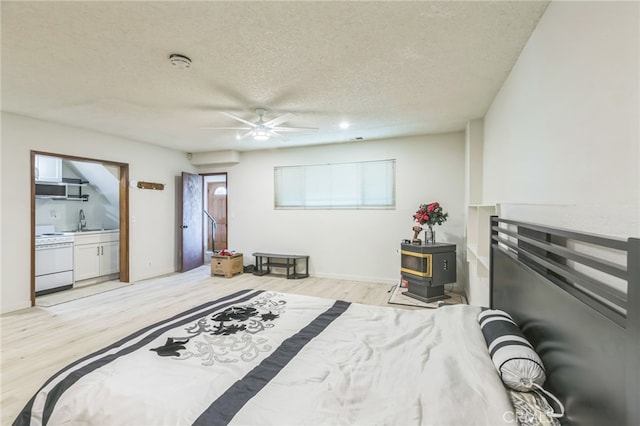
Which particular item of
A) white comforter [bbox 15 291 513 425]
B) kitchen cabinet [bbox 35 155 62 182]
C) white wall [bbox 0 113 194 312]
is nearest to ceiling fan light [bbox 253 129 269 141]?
white comforter [bbox 15 291 513 425]

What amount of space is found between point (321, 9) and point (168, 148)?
213 inches

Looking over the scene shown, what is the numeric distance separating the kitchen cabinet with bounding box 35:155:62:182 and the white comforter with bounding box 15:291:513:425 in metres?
5.00

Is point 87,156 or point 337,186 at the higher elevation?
point 87,156

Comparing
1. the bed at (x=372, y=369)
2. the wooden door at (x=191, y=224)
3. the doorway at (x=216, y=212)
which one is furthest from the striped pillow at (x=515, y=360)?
the doorway at (x=216, y=212)

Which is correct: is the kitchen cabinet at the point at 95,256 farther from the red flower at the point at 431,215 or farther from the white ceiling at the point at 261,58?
the red flower at the point at 431,215

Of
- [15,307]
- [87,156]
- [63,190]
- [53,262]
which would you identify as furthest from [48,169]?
[15,307]

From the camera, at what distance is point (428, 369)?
A: 1352 mm

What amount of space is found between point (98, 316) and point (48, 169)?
320 cm

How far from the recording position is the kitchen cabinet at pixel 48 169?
5.06 metres

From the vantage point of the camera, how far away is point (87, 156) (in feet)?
15.5

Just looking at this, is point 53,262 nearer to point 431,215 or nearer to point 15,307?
point 15,307

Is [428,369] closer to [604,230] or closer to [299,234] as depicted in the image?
[604,230]

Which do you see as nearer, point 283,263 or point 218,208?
point 283,263

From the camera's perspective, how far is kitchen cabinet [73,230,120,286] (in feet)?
16.8
